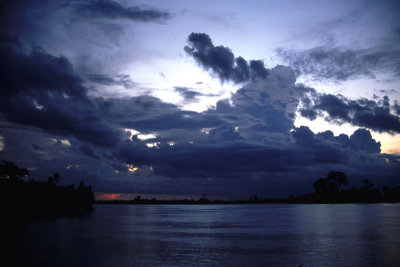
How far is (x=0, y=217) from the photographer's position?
82.4 m

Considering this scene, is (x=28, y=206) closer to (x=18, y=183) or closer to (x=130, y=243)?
(x=18, y=183)

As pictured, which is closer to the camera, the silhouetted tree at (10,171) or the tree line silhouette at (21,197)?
the tree line silhouette at (21,197)

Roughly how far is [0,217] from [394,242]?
84759 millimetres

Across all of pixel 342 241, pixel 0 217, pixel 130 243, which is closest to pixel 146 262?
pixel 130 243

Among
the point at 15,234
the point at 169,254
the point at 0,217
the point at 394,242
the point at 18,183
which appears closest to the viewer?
the point at 169,254

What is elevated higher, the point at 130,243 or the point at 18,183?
the point at 18,183

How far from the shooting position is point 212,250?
40938 mm

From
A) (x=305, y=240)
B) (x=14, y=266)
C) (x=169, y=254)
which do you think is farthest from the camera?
(x=305, y=240)

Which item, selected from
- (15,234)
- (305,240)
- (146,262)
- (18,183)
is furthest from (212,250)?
(18,183)

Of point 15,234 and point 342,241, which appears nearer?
point 342,241

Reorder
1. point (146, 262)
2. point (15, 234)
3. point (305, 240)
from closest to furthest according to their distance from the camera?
1. point (146, 262)
2. point (305, 240)
3. point (15, 234)

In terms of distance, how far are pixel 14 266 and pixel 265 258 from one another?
2454 cm

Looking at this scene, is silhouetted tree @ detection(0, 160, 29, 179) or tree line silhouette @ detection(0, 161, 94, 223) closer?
tree line silhouette @ detection(0, 161, 94, 223)

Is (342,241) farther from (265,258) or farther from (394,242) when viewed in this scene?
(265,258)
